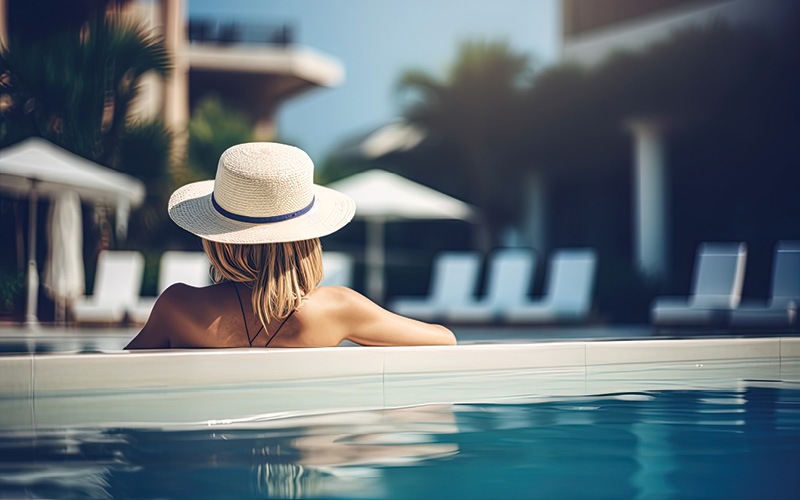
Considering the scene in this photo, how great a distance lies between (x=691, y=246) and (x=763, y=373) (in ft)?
45.5

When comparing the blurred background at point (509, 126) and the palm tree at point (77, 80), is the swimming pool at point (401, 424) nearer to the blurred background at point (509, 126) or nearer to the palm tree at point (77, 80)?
the blurred background at point (509, 126)

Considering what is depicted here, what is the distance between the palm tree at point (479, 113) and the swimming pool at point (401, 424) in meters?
16.6

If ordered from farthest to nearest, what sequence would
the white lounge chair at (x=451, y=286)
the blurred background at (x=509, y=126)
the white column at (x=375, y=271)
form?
the blurred background at (x=509, y=126) < the white column at (x=375, y=271) < the white lounge chair at (x=451, y=286)

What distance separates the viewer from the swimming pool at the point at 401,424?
2.33 m

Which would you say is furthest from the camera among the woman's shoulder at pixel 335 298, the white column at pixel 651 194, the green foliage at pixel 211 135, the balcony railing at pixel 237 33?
the balcony railing at pixel 237 33

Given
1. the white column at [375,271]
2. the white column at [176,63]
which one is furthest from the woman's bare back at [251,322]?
the white column at [176,63]

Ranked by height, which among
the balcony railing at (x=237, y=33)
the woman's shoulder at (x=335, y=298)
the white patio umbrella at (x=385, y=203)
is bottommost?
the woman's shoulder at (x=335, y=298)

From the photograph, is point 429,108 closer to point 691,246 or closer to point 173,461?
point 691,246

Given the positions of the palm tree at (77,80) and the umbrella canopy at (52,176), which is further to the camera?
the palm tree at (77,80)

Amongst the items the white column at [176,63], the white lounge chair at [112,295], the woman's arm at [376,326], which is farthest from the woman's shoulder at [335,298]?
the white column at [176,63]

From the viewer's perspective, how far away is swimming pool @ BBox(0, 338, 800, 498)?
2.33 metres

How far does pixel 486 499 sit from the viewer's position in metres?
2.18

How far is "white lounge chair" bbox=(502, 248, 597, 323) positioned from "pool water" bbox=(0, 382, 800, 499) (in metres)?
9.11

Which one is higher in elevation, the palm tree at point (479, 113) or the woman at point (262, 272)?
the palm tree at point (479, 113)
